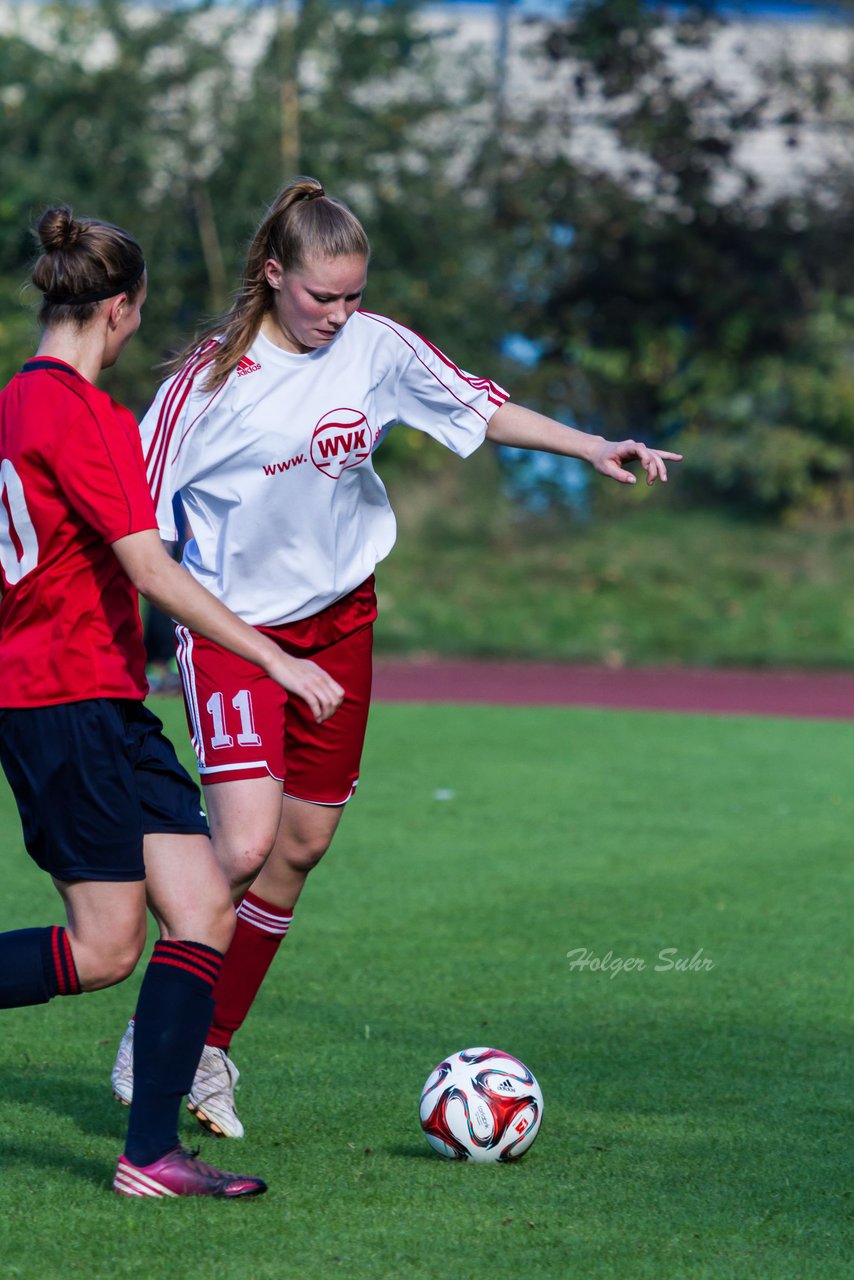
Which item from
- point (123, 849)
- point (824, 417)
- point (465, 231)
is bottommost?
point (123, 849)

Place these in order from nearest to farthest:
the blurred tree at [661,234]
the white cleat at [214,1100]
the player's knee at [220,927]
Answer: the player's knee at [220,927] → the white cleat at [214,1100] → the blurred tree at [661,234]

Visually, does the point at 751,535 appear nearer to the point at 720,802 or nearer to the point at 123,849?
the point at 720,802

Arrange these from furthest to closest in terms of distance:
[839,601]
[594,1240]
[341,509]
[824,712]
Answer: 1. [839,601]
2. [824,712]
3. [341,509]
4. [594,1240]

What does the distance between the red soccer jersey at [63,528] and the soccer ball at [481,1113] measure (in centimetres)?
118

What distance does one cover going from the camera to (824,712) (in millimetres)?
12758

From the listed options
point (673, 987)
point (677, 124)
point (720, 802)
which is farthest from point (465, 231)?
point (673, 987)

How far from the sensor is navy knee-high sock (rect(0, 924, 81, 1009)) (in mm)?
3439

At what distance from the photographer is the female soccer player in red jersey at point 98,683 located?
3.27 meters

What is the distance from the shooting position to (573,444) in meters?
4.24

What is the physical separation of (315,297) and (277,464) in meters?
0.40

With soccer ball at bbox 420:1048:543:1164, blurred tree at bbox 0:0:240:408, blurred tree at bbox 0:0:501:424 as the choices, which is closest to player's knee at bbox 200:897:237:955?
soccer ball at bbox 420:1048:543:1164

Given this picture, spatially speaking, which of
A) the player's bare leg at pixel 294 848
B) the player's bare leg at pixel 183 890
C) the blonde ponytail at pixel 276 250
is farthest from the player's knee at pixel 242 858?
the blonde ponytail at pixel 276 250

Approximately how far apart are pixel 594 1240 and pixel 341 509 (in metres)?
1.83

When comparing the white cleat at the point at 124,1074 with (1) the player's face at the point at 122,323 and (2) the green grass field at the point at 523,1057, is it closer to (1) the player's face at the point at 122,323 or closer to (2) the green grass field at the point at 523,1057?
(2) the green grass field at the point at 523,1057
